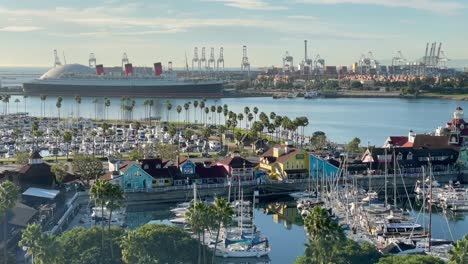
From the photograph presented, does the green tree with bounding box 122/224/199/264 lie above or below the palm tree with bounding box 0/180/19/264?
below

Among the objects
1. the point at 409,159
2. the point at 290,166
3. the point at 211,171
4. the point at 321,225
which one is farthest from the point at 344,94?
the point at 321,225

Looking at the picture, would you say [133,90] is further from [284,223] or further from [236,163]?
[284,223]

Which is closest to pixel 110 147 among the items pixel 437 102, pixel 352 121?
pixel 352 121

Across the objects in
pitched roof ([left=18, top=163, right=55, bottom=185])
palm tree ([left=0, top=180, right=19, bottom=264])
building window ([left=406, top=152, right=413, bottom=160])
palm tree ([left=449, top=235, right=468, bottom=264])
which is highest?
palm tree ([left=0, top=180, right=19, bottom=264])

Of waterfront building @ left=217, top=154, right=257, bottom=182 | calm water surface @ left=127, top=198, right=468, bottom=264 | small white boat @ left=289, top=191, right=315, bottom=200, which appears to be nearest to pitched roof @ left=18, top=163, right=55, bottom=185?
calm water surface @ left=127, top=198, right=468, bottom=264

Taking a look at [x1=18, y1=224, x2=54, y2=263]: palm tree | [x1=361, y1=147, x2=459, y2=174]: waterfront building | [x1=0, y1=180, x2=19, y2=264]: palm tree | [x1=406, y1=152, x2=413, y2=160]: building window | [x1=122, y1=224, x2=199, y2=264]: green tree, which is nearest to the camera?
[x1=18, y1=224, x2=54, y2=263]: palm tree

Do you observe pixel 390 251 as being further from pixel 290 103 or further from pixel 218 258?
pixel 290 103

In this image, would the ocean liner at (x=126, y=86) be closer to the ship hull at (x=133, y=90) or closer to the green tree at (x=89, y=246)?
the ship hull at (x=133, y=90)

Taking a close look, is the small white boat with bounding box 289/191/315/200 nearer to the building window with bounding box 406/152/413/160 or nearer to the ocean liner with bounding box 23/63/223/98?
the building window with bounding box 406/152/413/160
